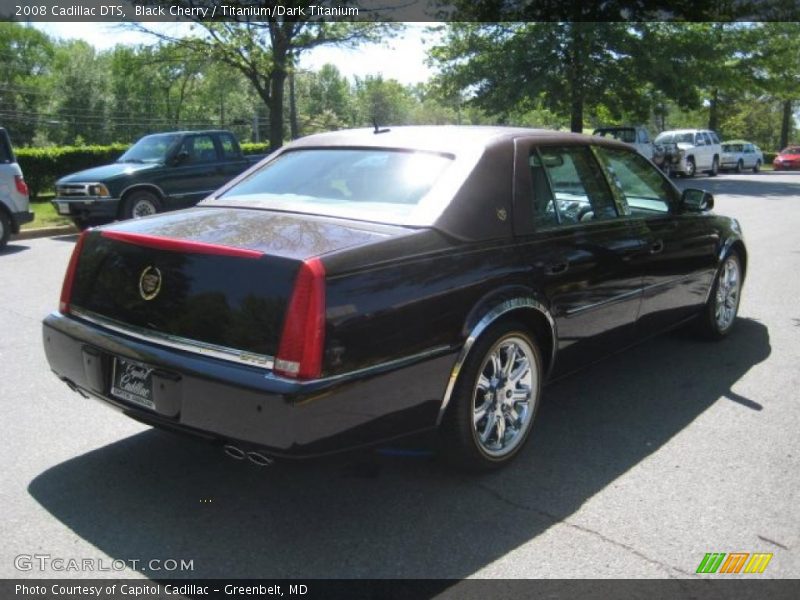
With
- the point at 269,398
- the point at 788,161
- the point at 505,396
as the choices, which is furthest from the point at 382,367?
the point at 788,161

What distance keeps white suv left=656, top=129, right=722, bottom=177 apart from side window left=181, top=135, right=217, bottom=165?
71.0ft

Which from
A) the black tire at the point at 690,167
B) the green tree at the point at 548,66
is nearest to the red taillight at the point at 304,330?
the green tree at the point at 548,66

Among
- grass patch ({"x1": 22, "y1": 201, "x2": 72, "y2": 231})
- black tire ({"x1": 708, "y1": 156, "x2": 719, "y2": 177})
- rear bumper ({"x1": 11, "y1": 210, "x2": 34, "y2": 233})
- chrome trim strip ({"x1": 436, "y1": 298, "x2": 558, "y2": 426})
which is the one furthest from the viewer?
black tire ({"x1": 708, "y1": 156, "x2": 719, "y2": 177})

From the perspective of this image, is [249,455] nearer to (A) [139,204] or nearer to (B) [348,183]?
(B) [348,183]

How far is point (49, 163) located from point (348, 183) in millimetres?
17013

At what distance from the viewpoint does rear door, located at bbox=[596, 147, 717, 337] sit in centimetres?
466

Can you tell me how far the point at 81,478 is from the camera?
11.3ft

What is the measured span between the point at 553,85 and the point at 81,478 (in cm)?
2723

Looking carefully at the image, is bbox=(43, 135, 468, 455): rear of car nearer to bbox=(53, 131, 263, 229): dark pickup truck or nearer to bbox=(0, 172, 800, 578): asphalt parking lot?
bbox=(0, 172, 800, 578): asphalt parking lot

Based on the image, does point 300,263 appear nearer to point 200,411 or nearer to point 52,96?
point 200,411

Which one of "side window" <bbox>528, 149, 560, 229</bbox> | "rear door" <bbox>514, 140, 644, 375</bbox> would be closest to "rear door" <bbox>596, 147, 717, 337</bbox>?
"rear door" <bbox>514, 140, 644, 375</bbox>

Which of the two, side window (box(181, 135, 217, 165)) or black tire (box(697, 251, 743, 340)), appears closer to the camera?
black tire (box(697, 251, 743, 340))

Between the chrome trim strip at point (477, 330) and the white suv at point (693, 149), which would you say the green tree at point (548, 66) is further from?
the chrome trim strip at point (477, 330)

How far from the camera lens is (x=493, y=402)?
3566 millimetres
